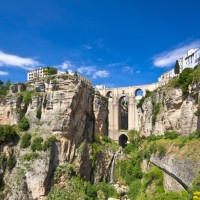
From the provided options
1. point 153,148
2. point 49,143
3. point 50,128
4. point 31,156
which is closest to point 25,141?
point 31,156

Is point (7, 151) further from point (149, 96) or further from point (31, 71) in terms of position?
point (31, 71)

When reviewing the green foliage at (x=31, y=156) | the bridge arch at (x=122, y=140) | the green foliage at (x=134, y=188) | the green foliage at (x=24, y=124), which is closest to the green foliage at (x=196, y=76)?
the green foliage at (x=134, y=188)

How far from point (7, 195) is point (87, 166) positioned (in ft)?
36.2

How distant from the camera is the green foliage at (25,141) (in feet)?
117

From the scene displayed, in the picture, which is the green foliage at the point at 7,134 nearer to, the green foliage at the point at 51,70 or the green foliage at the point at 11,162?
the green foliage at the point at 11,162

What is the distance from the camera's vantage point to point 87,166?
39.0m

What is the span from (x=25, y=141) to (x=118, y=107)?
69.5 feet

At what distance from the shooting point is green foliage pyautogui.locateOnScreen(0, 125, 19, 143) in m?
35.8

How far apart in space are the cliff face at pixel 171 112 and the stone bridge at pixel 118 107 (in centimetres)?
518

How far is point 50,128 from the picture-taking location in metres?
36.7

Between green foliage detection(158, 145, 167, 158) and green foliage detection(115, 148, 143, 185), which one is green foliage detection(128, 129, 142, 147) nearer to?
green foliage detection(115, 148, 143, 185)

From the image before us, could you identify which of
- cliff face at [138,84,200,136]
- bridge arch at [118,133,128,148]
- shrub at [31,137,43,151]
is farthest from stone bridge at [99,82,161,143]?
shrub at [31,137,43,151]

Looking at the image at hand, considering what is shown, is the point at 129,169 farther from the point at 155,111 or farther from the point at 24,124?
the point at 24,124

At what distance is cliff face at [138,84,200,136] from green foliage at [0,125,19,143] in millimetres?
18807
